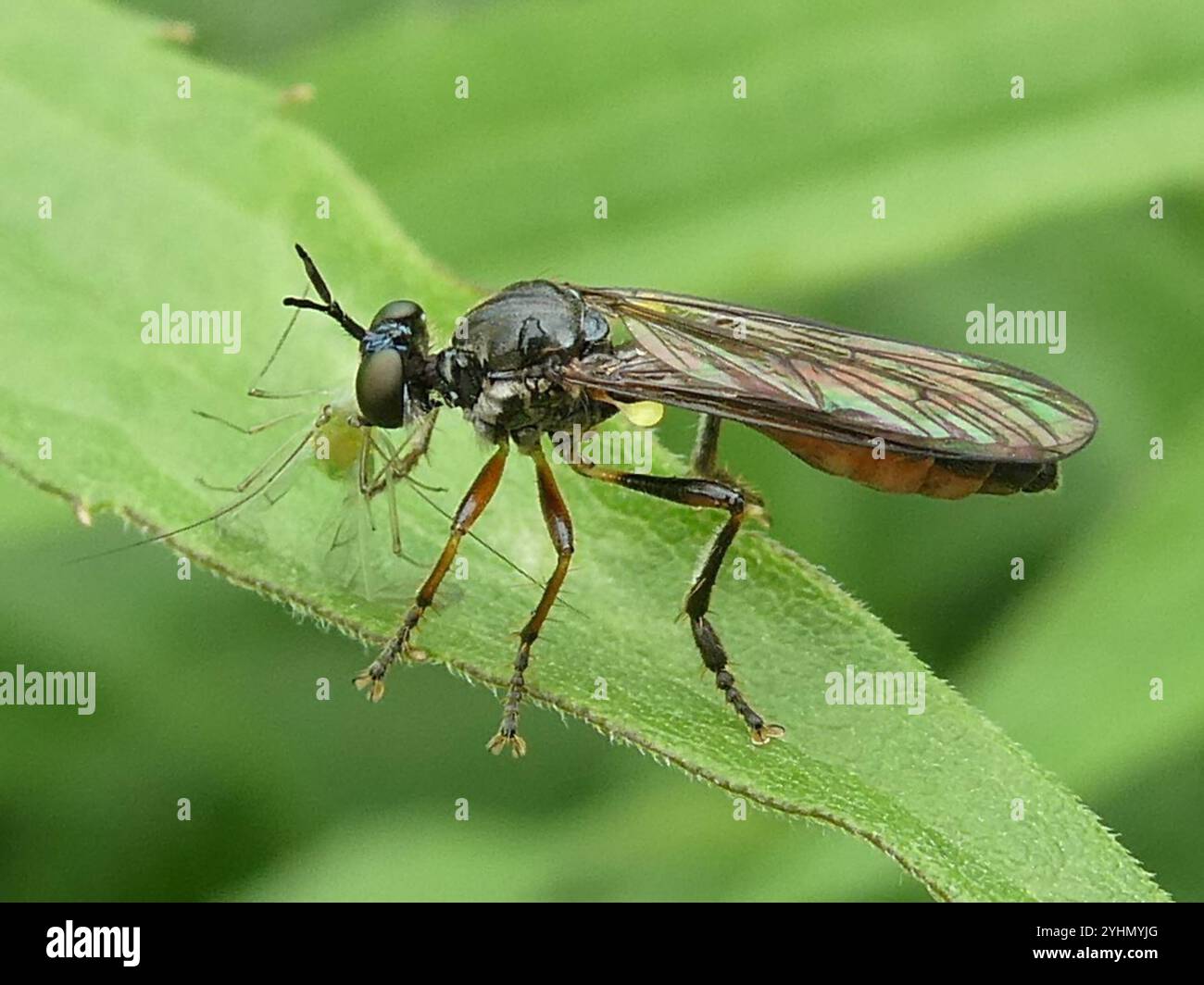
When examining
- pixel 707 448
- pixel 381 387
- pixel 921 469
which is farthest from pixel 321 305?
pixel 921 469

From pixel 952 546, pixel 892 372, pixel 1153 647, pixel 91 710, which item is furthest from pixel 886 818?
pixel 91 710

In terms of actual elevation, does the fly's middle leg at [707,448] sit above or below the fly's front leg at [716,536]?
above

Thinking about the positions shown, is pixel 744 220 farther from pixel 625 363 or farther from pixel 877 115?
pixel 625 363

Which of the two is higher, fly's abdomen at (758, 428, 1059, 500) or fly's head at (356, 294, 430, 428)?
fly's head at (356, 294, 430, 428)

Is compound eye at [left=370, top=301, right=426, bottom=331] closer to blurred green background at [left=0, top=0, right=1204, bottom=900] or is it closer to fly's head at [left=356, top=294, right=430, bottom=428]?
fly's head at [left=356, top=294, right=430, bottom=428]

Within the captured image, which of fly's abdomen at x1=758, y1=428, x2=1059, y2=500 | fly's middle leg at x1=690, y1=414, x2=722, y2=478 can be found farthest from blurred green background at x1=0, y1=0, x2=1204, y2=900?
fly's abdomen at x1=758, y1=428, x2=1059, y2=500

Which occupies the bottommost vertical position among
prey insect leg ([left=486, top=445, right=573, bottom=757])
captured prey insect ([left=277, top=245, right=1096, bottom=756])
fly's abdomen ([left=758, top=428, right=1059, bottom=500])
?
prey insect leg ([left=486, top=445, right=573, bottom=757])

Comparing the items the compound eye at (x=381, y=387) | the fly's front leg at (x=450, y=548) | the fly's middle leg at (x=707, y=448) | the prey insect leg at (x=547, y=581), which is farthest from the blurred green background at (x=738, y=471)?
the compound eye at (x=381, y=387)

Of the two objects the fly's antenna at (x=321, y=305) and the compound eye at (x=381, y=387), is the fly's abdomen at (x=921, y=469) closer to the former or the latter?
the compound eye at (x=381, y=387)
